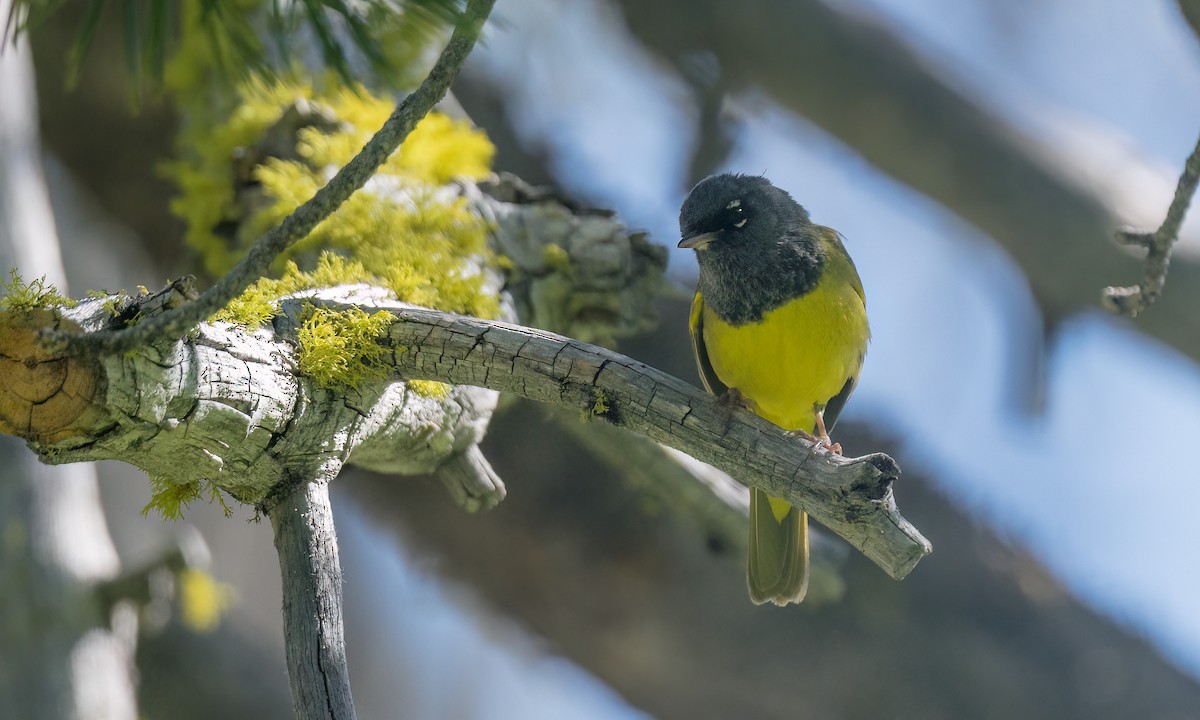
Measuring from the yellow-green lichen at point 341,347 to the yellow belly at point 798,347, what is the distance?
1.17 metres

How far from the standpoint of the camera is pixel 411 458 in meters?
2.51

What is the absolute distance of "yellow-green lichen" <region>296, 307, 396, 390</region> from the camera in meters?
1.92

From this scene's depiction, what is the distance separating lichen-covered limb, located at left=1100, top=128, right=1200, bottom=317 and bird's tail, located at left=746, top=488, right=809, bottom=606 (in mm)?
1190

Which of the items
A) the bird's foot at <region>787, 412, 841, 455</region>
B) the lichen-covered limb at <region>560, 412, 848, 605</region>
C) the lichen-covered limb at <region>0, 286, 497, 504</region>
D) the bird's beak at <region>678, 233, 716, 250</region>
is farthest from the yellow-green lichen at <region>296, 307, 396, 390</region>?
the lichen-covered limb at <region>560, 412, 848, 605</region>

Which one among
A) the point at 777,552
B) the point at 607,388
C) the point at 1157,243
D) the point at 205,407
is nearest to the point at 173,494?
the point at 205,407

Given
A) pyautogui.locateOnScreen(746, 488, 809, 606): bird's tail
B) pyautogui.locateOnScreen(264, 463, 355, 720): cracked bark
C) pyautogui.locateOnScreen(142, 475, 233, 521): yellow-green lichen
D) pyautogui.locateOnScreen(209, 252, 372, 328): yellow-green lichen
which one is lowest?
pyautogui.locateOnScreen(746, 488, 809, 606): bird's tail

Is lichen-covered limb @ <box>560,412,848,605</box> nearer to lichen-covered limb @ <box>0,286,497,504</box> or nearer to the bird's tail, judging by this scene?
the bird's tail

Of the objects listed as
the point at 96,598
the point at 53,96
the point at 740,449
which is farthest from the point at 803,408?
the point at 53,96

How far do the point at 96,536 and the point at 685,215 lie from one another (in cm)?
257

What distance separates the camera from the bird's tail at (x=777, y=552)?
2900 mm

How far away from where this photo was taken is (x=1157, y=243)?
2.12 m

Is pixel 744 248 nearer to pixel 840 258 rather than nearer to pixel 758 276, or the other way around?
pixel 758 276

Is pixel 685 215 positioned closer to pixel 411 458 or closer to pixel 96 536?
pixel 411 458

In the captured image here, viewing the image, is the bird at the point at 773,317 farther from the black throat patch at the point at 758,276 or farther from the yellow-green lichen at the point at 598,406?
→ the yellow-green lichen at the point at 598,406
